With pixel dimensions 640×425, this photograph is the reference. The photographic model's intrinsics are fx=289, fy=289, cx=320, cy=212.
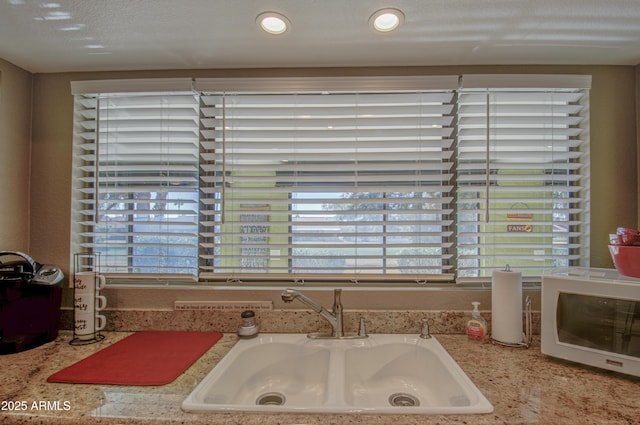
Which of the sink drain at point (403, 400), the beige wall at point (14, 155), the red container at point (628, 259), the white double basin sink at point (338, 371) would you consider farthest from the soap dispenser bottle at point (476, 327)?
the beige wall at point (14, 155)

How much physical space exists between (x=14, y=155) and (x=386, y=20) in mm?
1937

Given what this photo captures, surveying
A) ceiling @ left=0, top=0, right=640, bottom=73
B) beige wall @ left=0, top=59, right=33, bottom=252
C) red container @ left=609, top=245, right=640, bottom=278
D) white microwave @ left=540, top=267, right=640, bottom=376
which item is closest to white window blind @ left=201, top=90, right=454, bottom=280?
ceiling @ left=0, top=0, right=640, bottom=73

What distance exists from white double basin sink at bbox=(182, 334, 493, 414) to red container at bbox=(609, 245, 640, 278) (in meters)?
0.74

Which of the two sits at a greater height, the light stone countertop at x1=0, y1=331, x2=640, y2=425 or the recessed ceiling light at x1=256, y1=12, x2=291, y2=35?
the recessed ceiling light at x1=256, y1=12, x2=291, y2=35

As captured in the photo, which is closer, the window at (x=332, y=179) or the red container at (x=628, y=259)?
the red container at (x=628, y=259)

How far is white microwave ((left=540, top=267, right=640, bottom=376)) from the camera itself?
1001 millimetres

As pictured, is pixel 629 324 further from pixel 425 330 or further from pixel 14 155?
pixel 14 155

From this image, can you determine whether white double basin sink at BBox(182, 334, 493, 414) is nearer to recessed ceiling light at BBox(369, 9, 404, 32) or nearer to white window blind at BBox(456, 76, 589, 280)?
white window blind at BBox(456, 76, 589, 280)

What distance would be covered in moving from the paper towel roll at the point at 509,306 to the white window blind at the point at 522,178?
0.20m

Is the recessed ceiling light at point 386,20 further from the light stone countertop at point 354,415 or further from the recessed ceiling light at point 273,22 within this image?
the light stone countertop at point 354,415

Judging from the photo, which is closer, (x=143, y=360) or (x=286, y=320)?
(x=143, y=360)

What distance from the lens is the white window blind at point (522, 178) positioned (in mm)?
1495

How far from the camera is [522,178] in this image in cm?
150

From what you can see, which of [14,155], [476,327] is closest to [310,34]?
[476,327]
